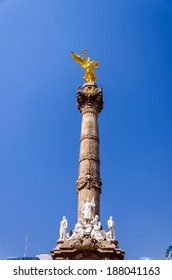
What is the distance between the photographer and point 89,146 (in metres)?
23.1

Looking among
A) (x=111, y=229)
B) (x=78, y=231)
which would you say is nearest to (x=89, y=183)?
(x=111, y=229)

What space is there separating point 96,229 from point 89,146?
20.1 ft

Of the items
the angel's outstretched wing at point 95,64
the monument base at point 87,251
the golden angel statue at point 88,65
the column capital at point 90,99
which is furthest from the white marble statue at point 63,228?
the angel's outstretched wing at point 95,64

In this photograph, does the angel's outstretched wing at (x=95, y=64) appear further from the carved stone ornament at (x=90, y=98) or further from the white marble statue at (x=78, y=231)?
the white marble statue at (x=78, y=231)

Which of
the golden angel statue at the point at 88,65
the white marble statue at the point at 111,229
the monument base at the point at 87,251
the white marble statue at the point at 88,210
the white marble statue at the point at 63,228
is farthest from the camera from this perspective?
the golden angel statue at the point at 88,65

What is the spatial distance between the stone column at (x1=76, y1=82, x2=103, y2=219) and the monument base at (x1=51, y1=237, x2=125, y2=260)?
2.76m

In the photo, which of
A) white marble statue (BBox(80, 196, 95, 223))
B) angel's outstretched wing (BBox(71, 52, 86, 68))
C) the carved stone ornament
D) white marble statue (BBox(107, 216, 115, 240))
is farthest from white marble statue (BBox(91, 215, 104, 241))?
angel's outstretched wing (BBox(71, 52, 86, 68))

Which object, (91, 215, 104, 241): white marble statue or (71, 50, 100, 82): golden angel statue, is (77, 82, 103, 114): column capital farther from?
(91, 215, 104, 241): white marble statue

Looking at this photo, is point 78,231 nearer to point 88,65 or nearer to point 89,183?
point 89,183

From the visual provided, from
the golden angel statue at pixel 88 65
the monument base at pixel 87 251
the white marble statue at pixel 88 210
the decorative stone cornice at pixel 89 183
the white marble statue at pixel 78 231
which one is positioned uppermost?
A: the golden angel statue at pixel 88 65

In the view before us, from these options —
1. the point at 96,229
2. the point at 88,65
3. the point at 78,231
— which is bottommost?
the point at 78,231

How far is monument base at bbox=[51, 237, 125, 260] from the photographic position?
17531mm

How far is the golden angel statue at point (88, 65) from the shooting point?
2683 centimetres

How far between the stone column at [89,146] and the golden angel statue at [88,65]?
0.97 metres
